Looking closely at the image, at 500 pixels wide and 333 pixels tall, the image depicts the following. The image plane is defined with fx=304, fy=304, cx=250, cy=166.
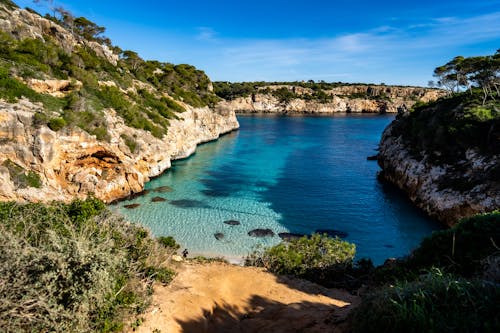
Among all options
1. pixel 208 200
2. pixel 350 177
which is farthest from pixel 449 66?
pixel 208 200

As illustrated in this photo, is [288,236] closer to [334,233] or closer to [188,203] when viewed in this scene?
[334,233]

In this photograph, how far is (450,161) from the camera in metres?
26.8

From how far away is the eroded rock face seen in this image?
21391 millimetres

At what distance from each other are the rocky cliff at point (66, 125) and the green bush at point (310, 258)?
16.6 metres

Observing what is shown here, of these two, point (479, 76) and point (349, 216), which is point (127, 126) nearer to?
point (349, 216)

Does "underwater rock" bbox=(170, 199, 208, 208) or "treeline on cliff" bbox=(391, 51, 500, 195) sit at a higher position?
"treeline on cliff" bbox=(391, 51, 500, 195)

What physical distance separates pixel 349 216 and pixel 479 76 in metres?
28.8

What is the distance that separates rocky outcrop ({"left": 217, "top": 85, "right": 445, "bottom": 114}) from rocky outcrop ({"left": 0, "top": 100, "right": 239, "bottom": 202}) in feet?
345

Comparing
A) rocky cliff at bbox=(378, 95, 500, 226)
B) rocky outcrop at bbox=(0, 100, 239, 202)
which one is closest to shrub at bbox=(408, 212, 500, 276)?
rocky cliff at bbox=(378, 95, 500, 226)

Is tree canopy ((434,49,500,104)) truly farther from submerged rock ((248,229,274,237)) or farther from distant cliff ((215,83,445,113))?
distant cliff ((215,83,445,113))

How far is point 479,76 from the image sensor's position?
38219 millimetres

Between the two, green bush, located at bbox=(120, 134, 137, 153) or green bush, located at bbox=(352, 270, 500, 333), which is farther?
green bush, located at bbox=(120, 134, 137, 153)

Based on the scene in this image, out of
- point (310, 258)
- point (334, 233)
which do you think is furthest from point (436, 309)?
point (334, 233)

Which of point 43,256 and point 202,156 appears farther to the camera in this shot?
point 202,156
